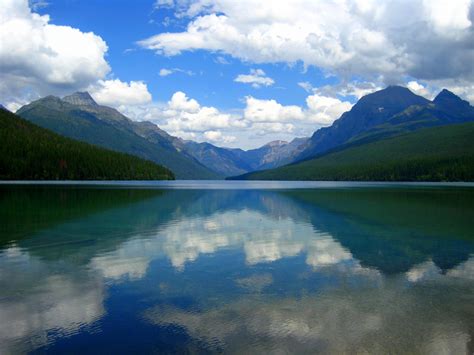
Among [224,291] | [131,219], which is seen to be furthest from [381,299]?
[131,219]

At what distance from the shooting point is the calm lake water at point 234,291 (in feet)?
48.4

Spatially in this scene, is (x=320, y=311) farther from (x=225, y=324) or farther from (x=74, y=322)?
(x=74, y=322)

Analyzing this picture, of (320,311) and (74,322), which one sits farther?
(320,311)

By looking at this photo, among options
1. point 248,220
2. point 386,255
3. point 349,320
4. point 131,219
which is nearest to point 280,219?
point 248,220

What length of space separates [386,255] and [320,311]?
1599 centimetres

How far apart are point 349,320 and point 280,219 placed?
132 feet

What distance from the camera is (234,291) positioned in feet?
70.2

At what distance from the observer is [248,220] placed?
56.4m

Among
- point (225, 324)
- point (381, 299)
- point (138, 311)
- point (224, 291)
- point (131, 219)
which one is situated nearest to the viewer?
point (225, 324)

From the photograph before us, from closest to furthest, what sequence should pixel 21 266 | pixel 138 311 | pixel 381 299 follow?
1. pixel 138 311
2. pixel 381 299
3. pixel 21 266

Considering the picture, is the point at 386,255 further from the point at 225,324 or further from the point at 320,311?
the point at 225,324

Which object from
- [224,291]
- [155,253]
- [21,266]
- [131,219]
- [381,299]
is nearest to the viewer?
[381,299]

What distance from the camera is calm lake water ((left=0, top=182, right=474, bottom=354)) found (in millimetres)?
14750

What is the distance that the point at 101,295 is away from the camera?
66.5 ft
